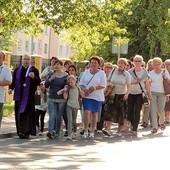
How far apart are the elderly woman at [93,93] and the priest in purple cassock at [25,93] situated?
3.93 ft

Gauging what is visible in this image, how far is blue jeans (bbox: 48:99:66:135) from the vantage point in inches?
578

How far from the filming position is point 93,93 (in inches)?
599

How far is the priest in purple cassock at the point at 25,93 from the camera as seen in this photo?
48.2 ft

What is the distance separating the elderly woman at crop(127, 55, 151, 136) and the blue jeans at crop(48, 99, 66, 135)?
2.27 metres

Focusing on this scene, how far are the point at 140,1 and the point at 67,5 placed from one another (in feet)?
42.7

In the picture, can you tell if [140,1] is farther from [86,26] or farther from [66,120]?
[66,120]

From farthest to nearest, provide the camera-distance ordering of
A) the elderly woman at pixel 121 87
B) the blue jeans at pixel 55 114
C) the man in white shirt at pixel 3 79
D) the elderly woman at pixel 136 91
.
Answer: the elderly woman at pixel 136 91, the elderly woman at pixel 121 87, the blue jeans at pixel 55 114, the man in white shirt at pixel 3 79

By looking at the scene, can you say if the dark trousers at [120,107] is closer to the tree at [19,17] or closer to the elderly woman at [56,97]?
the elderly woman at [56,97]

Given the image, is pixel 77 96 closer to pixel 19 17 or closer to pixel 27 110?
pixel 27 110

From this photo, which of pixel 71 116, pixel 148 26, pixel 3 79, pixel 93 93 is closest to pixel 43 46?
pixel 148 26

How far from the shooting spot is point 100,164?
1046 cm

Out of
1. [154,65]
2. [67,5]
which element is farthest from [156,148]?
[67,5]

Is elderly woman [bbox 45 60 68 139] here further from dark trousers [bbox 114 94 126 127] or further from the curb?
dark trousers [bbox 114 94 126 127]

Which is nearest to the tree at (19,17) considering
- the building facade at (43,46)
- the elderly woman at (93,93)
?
the elderly woman at (93,93)
